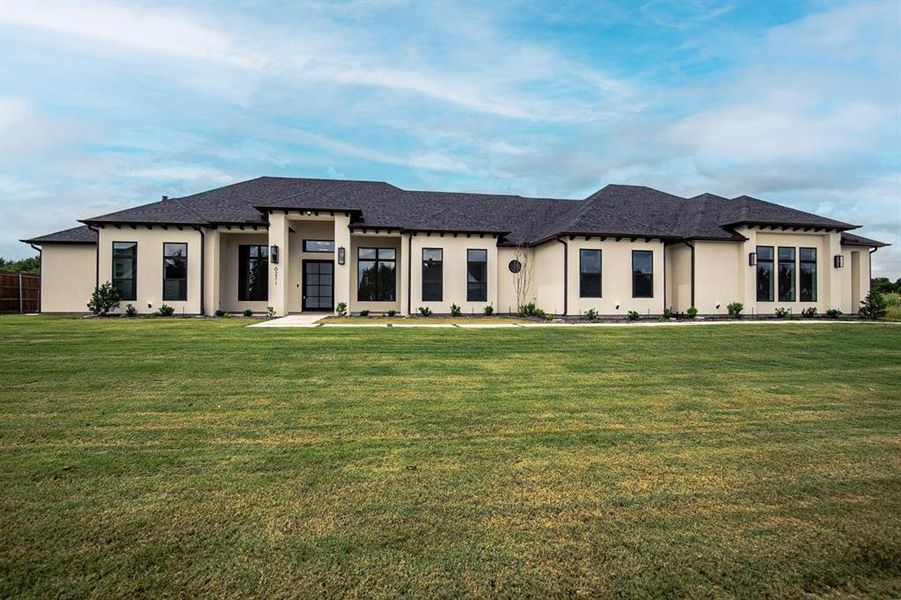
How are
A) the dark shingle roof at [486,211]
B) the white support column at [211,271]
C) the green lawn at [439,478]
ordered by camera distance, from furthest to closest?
1. the white support column at [211,271]
2. the dark shingle roof at [486,211]
3. the green lawn at [439,478]

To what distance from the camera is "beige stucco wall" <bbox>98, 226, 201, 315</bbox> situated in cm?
1703

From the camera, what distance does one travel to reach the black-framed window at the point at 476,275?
61.3ft

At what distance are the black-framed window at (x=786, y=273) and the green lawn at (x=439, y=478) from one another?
1235cm

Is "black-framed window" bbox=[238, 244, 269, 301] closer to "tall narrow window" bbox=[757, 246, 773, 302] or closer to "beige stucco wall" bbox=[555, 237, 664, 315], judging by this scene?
"beige stucco wall" bbox=[555, 237, 664, 315]

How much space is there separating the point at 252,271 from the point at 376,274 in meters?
5.10

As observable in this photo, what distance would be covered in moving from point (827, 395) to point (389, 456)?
6077 mm

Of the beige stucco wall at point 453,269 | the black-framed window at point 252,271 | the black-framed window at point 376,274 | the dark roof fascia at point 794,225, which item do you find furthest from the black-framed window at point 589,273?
the black-framed window at point 252,271

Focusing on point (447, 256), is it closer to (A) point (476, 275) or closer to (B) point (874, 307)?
(A) point (476, 275)

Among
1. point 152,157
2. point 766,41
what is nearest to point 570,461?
point 766,41

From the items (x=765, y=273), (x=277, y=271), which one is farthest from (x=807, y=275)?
(x=277, y=271)

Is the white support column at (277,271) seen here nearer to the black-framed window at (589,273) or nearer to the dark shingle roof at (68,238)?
the dark shingle roof at (68,238)

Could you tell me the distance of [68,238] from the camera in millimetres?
18922

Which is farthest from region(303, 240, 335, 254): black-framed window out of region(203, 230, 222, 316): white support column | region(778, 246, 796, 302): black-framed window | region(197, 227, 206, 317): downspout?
region(778, 246, 796, 302): black-framed window

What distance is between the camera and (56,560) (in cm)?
239
